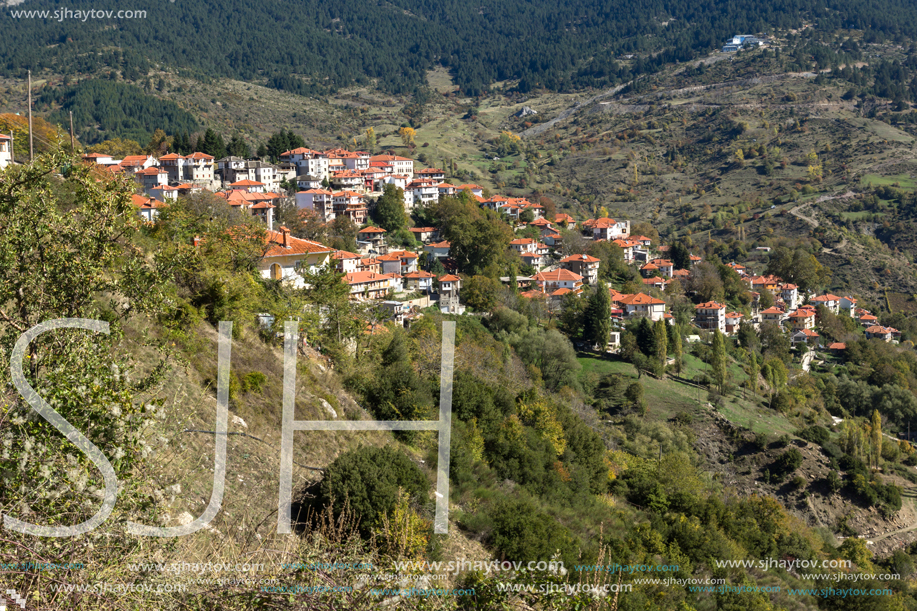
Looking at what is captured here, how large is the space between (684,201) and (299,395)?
82.2 m

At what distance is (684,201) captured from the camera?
87000mm

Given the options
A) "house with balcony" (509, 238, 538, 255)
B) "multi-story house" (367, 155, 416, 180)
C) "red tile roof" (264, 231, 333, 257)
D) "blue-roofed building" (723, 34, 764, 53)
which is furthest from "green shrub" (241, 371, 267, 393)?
"blue-roofed building" (723, 34, 764, 53)

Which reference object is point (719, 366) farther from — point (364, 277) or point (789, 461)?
point (364, 277)

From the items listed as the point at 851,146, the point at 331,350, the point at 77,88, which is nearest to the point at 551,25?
the point at 851,146

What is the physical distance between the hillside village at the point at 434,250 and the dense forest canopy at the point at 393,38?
6250 centimetres

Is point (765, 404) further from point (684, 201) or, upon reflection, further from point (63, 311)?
point (684, 201)

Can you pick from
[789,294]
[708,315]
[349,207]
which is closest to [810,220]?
[789,294]

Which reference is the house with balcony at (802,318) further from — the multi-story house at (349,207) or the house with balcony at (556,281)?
the multi-story house at (349,207)

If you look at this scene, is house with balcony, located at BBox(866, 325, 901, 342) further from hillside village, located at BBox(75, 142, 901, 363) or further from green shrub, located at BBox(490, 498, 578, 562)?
green shrub, located at BBox(490, 498, 578, 562)

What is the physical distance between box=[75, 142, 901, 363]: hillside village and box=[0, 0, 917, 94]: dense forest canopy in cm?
6250

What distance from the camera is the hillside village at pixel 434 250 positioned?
35500 mm

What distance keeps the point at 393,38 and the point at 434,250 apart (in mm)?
148585

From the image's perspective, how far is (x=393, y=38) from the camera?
175 m

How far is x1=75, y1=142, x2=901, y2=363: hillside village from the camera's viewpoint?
35500 millimetres
